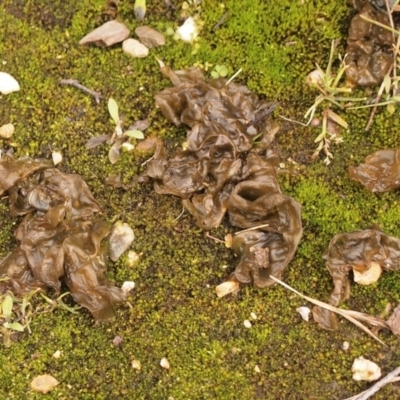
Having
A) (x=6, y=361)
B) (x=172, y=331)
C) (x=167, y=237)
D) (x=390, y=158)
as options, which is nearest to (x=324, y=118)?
(x=390, y=158)

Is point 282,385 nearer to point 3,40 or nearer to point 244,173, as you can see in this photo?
point 244,173

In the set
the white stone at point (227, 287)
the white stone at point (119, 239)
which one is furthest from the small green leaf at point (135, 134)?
the white stone at point (227, 287)

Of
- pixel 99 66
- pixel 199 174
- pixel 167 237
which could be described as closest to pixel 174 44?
pixel 99 66

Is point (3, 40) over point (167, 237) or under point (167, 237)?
over

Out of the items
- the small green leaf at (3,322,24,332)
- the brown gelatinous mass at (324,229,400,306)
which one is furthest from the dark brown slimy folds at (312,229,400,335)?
the small green leaf at (3,322,24,332)

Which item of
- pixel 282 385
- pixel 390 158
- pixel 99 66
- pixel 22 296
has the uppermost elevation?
pixel 99 66
